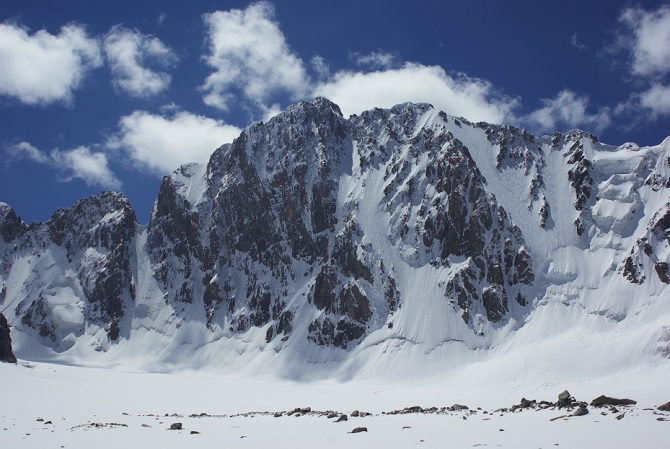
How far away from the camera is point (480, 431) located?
29.0 metres

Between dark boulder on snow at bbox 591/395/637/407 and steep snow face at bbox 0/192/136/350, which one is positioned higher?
steep snow face at bbox 0/192/136/350

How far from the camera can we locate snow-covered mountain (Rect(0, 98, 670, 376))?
102 m

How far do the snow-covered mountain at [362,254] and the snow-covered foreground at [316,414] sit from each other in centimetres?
1370

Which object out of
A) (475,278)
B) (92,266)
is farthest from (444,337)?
(92,266)

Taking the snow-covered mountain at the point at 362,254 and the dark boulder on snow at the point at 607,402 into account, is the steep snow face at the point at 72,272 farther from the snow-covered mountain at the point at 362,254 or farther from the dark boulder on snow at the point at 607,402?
the dark boulder on snow at the point at 607,402

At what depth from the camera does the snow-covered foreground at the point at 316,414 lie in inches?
1065

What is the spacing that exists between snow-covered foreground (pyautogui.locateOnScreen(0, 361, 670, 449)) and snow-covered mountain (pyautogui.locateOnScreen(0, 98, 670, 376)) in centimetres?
1370

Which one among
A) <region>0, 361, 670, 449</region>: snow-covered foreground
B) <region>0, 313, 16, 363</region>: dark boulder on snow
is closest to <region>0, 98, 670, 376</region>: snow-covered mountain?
<region>0, 361, 670, 449</region>: snow-covered foreground

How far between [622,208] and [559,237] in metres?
13.5

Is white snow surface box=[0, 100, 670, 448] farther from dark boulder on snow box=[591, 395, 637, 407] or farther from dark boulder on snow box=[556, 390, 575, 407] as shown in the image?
dark boulder on snow box=[556, 390, 575, 407]

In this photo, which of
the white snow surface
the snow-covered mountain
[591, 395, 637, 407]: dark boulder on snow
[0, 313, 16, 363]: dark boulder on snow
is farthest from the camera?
the snow-covered mountain

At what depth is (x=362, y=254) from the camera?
121 meters

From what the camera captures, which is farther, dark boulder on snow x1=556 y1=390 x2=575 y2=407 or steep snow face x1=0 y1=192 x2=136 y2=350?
steep snow face x1=0 y1=192 x2=136 y2=350

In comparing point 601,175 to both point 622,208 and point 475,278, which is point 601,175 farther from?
point 475,278
